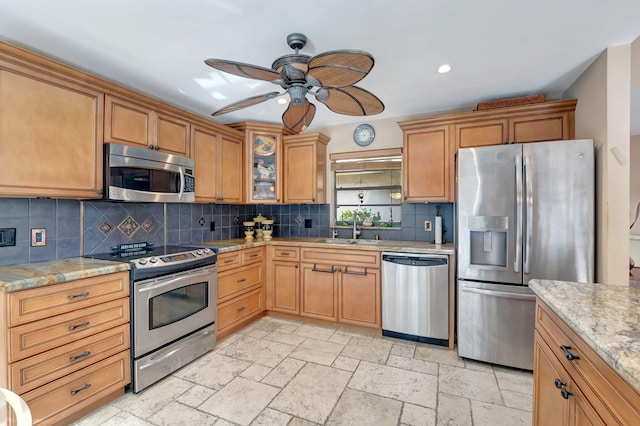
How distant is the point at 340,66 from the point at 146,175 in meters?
1.88

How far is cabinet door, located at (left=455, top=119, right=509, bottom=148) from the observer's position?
2.79m

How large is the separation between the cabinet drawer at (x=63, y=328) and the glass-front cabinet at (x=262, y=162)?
1915 millimetres

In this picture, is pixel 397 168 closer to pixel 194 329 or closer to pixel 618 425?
pixel 194 329

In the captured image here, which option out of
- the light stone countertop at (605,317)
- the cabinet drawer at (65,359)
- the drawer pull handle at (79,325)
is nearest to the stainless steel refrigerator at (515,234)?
the light stone countertop at (605,317)

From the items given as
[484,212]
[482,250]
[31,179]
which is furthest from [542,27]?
[31,179]

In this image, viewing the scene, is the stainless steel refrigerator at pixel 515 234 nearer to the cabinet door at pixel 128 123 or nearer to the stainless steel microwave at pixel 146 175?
the stainless steel microwave at pixel 146 175

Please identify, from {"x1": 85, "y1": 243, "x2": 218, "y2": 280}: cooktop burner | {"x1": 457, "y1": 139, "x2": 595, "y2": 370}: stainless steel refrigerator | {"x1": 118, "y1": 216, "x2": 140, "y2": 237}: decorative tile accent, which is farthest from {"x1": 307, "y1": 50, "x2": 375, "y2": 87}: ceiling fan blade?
{"x1": 118, "y1": 216, "x2": 140, "y2": 237}: decorative tile accent

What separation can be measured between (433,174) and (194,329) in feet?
8.99

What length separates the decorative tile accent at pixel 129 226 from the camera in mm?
2658

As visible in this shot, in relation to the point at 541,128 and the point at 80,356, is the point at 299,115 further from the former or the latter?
the point at 541,128

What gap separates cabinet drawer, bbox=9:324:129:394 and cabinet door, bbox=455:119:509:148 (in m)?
3.30

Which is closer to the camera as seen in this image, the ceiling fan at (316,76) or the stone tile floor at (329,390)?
the ceiling fan at (316,76)

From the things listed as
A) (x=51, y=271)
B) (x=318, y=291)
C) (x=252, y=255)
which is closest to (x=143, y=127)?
(x=51, y=271)

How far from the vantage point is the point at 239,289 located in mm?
3152
